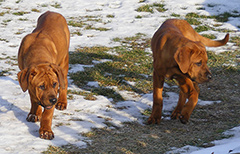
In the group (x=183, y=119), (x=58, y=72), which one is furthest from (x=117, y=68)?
(x=58, y=72)

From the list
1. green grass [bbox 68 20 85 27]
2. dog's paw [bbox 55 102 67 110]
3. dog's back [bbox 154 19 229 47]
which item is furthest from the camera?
green grass [bbox 68 20 85 27]

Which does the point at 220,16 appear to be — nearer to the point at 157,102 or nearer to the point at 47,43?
the point at 157,102

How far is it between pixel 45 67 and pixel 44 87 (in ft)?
0.84

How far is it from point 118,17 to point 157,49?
7721 millimetres

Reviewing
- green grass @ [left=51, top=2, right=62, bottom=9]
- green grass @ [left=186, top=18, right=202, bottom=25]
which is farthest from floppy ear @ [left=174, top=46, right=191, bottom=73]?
green grass @ [left=51, top=2, right=62, bottom=9]

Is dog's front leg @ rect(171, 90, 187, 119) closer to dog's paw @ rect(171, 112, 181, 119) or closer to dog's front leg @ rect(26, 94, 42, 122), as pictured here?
dog's paw @ rect(171, 112, 181, 119)

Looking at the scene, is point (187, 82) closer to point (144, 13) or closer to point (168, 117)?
point (168, 117)

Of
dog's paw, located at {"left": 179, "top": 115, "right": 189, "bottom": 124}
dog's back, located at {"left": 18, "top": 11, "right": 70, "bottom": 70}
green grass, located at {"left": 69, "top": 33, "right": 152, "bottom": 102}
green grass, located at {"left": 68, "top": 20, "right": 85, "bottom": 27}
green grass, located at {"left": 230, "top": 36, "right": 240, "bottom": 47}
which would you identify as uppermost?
dog's back, located at {"left": 18, "top": 11, "right": 70, "bottom": 70}

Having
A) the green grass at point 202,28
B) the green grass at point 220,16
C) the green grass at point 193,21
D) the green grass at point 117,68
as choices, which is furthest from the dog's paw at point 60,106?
the green grass at point 220,16

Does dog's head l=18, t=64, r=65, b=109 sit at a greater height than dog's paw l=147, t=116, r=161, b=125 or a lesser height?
greater

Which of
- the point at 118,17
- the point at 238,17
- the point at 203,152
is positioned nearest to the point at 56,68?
the point at 203,152

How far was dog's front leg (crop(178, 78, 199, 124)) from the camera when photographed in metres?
4.91

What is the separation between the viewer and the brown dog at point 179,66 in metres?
4.51

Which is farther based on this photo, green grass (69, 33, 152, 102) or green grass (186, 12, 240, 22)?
green grass (186, 12, 240, 22)
